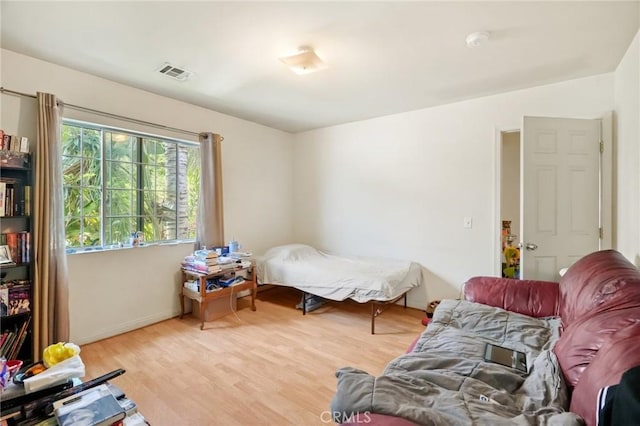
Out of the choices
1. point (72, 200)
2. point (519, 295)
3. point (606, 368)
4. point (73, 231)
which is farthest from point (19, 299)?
point (519, 295)

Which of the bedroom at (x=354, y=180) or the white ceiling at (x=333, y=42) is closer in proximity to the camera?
the white ceiling at (x=333, y=42)

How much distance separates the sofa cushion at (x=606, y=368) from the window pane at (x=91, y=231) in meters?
3.67

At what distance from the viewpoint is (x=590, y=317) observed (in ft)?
4.54

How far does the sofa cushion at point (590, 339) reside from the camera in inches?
44.9

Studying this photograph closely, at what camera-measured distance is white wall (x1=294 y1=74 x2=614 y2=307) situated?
3.11 metres

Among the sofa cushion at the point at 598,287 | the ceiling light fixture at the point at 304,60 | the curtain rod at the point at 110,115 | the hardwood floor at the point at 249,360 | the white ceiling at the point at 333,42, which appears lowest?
the hardwood floor at the point at 249,360

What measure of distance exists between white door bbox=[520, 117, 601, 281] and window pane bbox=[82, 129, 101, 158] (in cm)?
400

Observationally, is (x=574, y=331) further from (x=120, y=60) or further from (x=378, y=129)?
(x=120, y=60)

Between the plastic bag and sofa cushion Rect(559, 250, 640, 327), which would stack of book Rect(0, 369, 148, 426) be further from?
sofa cushion Rect(559, 250, 640, 327)

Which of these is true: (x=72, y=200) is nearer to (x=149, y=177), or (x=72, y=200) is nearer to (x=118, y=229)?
(x=118, y=229)

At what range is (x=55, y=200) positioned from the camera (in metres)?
2.46

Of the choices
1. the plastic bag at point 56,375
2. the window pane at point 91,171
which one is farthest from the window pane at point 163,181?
the plastic bag at point 56,375

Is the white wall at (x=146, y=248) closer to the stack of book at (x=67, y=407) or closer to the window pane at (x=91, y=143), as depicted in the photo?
the window pane at (x=91, y=143)

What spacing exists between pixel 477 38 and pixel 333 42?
3.23ft
